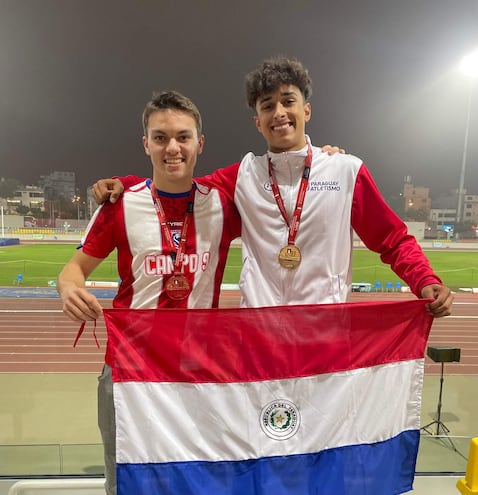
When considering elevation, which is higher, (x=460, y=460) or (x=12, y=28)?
(x=12, y=28)

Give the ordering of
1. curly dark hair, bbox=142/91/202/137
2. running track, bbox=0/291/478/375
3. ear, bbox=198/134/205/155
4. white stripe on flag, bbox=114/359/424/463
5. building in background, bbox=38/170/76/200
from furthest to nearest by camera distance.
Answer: building in background, bbox=38/170/76/200
running track, bbox=0/291/478/375
ear, bbox=198/134/205/155
curly dark hair, bbox=142/91/202/137
white stripe on flag, bbox=114/359/424/463

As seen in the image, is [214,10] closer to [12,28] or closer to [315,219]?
[12,28]

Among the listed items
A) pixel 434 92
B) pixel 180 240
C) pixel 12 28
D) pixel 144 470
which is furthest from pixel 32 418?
pixel 434 92

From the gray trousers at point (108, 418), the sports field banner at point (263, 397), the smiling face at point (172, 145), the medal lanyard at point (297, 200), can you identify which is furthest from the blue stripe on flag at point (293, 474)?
the smiling face at point (172, 145)

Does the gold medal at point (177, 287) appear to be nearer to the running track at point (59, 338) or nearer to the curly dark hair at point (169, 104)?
the curly dark hair at point (169, 104)

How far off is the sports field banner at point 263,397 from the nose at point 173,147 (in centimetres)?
52

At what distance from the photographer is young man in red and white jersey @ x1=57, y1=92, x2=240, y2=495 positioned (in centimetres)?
131

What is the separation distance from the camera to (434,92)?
6.70 metres

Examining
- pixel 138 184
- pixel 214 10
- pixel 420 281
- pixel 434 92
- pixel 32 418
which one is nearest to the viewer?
pixel 420 281

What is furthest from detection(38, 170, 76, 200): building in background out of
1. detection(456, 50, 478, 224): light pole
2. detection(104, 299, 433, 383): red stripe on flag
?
detection(456, 50, 478, 224): light pole

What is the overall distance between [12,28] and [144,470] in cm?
642

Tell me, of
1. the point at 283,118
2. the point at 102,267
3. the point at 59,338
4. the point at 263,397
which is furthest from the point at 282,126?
the point at 102,267

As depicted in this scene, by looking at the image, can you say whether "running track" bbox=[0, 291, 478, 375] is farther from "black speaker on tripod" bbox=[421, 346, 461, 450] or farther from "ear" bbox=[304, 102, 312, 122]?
"ear" bbox=[304, 102, 312, 122]

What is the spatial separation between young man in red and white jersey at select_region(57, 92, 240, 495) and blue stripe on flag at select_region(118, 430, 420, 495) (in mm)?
257
